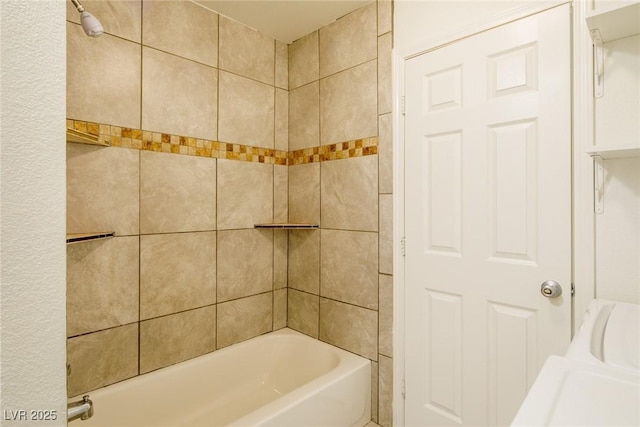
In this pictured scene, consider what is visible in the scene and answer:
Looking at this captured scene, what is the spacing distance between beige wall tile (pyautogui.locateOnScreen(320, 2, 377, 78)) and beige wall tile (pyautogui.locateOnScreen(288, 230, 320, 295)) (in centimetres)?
108

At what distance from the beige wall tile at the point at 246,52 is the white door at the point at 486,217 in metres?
1.02

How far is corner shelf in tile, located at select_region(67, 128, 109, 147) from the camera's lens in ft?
4.40

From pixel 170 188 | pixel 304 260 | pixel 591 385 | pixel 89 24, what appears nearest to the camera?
pixel 591 385

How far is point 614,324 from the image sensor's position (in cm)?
96

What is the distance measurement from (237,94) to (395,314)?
64.9 inches

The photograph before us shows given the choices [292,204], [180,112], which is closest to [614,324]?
[292,204]

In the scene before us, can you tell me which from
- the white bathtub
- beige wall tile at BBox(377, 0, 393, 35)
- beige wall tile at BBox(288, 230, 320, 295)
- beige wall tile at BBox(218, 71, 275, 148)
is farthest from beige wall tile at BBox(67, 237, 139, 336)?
beige wall tile at BBox(377, 0, 393, 35)

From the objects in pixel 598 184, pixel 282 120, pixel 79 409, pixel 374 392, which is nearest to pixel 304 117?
pixel 282 120

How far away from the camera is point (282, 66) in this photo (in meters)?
2.45

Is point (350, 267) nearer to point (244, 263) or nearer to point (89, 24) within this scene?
point (244, 263)

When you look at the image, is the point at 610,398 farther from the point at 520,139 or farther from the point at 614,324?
the point at 520,139

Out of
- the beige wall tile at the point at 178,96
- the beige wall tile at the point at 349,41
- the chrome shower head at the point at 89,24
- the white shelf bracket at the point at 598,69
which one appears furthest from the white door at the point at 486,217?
the chrome shower head at the point at 89,24

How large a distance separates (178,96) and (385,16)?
4.06 ft

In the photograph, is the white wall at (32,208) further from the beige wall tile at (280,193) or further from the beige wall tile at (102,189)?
the beige wall tile at (280,193)
